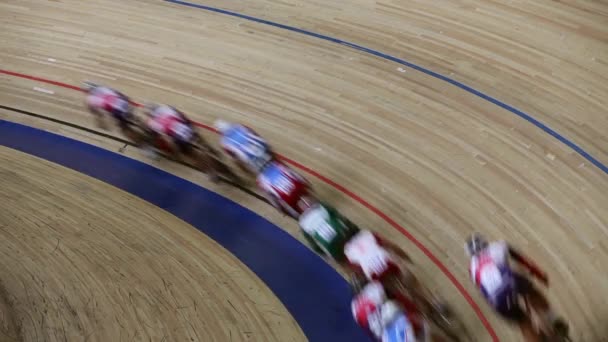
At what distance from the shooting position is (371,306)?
315 centimetres

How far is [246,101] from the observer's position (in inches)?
198

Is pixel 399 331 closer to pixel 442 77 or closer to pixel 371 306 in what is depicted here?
pixel 371 306

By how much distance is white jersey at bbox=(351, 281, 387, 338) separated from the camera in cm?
312

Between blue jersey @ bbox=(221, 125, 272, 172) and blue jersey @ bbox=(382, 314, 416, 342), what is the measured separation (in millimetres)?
1291

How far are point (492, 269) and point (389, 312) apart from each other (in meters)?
0.46

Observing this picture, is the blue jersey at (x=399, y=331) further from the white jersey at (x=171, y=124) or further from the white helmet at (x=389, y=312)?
the white jersey at (x=171, y=124)

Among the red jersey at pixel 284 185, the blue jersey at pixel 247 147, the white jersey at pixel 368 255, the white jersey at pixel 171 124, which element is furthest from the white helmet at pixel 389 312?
the white jersey at pixel 171 124

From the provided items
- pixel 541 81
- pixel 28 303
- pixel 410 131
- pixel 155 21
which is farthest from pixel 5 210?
pixel 541 81

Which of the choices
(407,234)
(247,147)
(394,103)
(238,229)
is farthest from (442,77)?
(238,229)

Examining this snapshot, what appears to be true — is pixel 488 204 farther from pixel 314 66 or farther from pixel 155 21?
pixel 155 21

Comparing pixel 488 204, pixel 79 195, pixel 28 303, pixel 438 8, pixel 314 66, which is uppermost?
pixel 438 8

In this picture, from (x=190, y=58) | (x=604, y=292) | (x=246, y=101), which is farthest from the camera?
(x=190, y=58)

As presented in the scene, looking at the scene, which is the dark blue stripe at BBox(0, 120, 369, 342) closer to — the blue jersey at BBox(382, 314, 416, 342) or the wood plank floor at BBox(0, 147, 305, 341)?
the wood plank floor at BBox(0, 147, 305, 341)

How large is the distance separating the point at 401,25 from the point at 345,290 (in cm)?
226
